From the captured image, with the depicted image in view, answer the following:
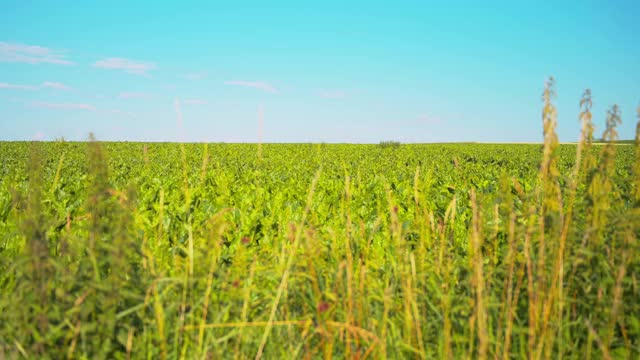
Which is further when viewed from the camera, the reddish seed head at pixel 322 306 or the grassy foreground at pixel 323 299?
the reddish seed head at pixel 322 306

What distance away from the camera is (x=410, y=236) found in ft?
23.0

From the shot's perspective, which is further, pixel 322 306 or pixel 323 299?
pixel 323 299

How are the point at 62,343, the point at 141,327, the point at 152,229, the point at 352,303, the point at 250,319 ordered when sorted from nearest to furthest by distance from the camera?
the point at 62,343, the point at 141,327, the point at 352,303, the point at 250,319, the point at 152,229

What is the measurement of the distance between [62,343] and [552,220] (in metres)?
3.13

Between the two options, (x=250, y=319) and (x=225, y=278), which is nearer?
(x=225, y=278)

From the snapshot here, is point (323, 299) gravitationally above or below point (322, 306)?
below

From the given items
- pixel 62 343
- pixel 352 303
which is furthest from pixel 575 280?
pixel 62 343

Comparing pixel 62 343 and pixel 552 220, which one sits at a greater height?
pixel 552 220

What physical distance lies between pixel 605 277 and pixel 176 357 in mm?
2786

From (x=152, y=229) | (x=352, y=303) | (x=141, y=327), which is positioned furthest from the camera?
(x=152, y=229)

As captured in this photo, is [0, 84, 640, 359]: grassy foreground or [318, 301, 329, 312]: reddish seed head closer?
[0, 84, 640, 359]: grassy foreground

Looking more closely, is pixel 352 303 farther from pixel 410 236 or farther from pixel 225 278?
pixel 410 236

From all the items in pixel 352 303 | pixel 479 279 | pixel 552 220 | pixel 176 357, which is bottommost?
pixel 176 357

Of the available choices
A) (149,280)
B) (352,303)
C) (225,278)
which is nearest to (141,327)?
(149,280)
